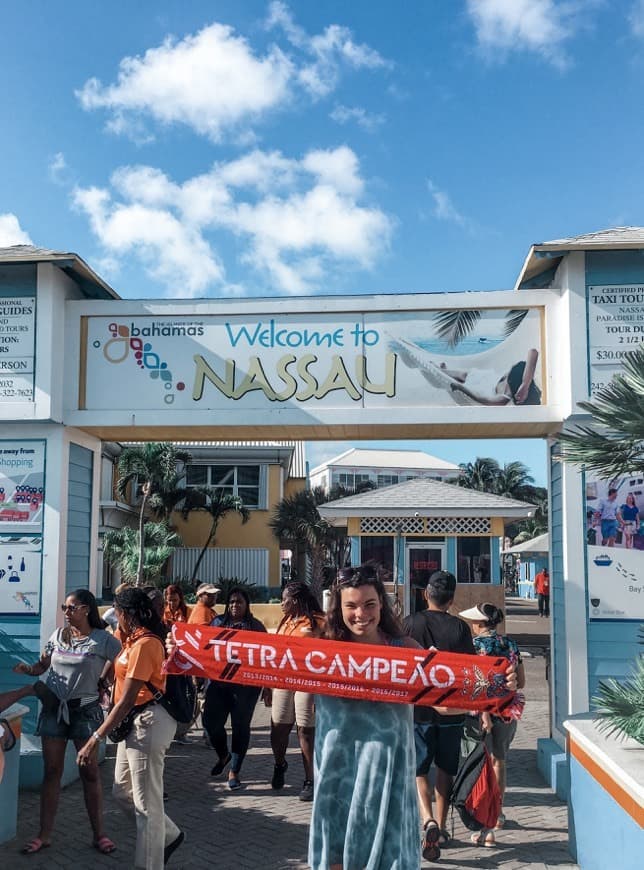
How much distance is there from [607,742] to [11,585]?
503 centimetres

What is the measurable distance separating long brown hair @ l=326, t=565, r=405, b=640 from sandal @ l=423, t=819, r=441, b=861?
2.09 meters

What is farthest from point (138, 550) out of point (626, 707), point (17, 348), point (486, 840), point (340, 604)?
point (626, 707)

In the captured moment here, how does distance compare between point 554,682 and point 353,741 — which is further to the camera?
point 554,682

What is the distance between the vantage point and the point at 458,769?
5.60 meters

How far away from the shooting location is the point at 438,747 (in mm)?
5500

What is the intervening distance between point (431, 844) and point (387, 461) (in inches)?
1791

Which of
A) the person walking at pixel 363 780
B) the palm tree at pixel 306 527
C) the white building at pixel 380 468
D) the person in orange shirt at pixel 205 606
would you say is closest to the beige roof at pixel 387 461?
the white building at pixel 380 468

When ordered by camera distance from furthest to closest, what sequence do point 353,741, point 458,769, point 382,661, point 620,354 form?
point 620,354, point 458,769, point 382,661, point 353,741

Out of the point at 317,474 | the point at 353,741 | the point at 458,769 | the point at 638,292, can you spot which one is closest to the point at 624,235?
the point at 638,292

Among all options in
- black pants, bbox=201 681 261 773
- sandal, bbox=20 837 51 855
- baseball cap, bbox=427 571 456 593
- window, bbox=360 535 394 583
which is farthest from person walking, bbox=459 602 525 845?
window, bbox=360 535 394 583

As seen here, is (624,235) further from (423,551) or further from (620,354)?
(423,551)

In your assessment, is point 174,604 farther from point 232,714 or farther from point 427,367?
point 427,367

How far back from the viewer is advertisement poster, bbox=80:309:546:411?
7184mm

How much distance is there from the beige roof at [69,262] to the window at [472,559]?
13.1m
